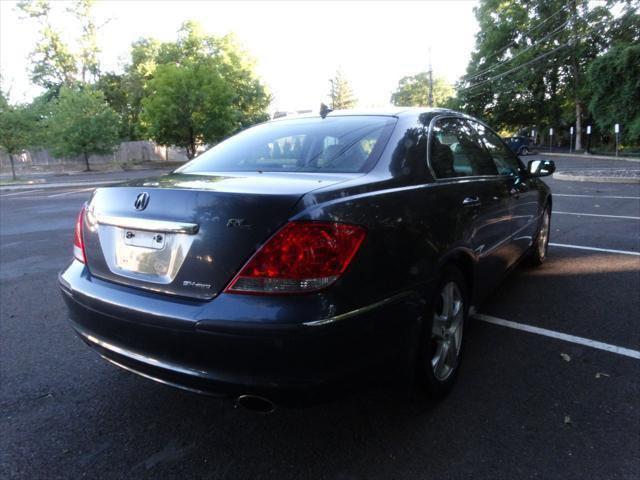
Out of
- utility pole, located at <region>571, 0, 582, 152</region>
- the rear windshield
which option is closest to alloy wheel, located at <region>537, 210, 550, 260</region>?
the rear windshield

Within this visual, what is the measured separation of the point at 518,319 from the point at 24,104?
3175 centimetres

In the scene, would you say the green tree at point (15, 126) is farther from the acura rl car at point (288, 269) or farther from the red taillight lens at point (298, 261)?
the red taillight lens at point (298, 261)

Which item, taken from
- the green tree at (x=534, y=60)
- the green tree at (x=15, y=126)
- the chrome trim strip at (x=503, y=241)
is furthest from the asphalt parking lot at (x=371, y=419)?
the green tree at (x=534, y=60)

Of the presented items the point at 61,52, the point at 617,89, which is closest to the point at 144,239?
the point at 617,89

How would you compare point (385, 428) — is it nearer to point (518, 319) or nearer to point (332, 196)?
point (332, 196)

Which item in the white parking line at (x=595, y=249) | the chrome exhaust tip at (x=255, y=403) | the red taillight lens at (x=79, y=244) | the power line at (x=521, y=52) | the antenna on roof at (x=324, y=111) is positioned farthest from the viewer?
the power line at (x=521, y=52)

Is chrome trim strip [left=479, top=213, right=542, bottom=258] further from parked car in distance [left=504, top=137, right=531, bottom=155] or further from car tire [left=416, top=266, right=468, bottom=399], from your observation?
parked car in distance [left=504, top=137, right=531, bottom=155]

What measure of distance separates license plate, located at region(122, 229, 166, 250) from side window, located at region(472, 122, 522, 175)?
270cm

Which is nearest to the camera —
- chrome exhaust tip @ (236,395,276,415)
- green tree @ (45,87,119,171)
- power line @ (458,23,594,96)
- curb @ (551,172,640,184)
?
chrome exhaust tip @ (236,395,276,415)

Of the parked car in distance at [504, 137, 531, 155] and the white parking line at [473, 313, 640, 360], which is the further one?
the parked car in distance at [504, 137, 531, 155]

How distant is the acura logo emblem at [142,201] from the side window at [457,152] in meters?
1.55

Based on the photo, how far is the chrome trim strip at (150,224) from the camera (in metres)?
2.00

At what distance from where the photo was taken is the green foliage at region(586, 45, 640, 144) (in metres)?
27.3

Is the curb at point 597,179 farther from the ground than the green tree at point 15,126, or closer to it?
closer to it
